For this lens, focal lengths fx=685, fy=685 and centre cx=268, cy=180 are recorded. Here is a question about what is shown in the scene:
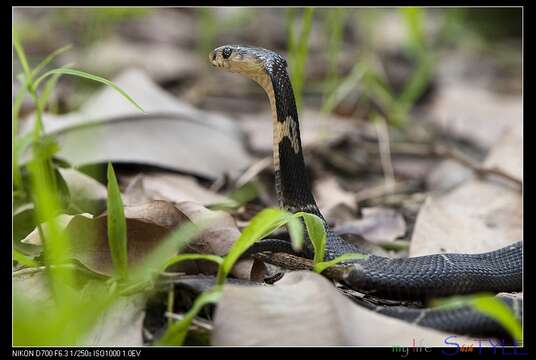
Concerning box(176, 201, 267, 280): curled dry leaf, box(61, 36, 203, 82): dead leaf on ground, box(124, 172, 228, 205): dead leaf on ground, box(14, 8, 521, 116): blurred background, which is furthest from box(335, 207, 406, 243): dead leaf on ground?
box(61, 36, 203, 82): dead leaf on ground

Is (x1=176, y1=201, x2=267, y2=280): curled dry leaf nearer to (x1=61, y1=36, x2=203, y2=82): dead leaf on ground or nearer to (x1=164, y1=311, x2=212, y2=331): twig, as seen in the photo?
(x1=164, y1=311, x2=212, y2=331): twig

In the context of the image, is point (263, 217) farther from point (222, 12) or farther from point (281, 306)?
point (222, 12)

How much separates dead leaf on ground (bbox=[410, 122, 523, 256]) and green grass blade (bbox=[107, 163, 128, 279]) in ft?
5.47

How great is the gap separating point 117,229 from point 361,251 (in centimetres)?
125

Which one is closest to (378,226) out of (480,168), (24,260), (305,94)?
(480,168)

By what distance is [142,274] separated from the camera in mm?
2791

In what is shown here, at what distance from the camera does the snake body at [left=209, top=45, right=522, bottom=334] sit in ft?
9.75

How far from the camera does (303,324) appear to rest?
2525mm

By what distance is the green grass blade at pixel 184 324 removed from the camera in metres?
2.42

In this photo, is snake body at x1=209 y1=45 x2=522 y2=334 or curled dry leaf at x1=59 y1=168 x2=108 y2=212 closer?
snake body at x1=209 y1=45 x2=522 y2=334

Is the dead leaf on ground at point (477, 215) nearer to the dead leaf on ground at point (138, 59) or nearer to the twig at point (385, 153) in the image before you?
the twig at point (385, 153)

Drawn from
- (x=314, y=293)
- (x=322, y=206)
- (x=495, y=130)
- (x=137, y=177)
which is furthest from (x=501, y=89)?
(x=314, y=293)

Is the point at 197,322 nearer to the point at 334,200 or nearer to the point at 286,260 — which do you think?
the point at 286,260

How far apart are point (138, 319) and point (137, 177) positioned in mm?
1544
